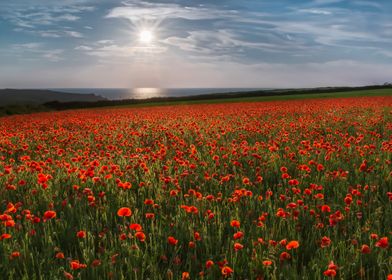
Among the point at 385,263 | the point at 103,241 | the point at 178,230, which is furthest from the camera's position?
the point at 178,230

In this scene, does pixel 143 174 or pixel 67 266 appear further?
pixel 143 174

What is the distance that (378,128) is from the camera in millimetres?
11586

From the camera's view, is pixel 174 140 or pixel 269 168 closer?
pixel 269 168

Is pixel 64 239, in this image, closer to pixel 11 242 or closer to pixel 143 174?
pixel 11 242

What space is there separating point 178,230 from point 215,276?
2.64 ft

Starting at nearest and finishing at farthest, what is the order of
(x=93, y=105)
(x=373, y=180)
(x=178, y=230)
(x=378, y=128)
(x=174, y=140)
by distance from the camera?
(x=178, y=230)
(x=373, y=180)
(x=174, y=140)
(x=378, y=128)
(x=93, y=105)

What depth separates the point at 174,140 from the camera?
374 inches

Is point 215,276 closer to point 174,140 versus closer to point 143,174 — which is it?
point 143,174

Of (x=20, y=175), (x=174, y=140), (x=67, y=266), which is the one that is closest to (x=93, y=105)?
(x=174, y=140)

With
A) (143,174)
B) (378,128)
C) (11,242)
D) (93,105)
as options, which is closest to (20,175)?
(143,174)

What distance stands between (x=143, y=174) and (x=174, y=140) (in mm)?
3655

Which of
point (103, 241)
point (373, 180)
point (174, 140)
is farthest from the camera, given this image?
point (174, 140)

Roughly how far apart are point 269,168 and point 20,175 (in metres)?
3.92

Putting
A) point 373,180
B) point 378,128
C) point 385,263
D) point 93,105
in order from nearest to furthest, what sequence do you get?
point 385,263, point 373,180, point 378,128, point 93,105
